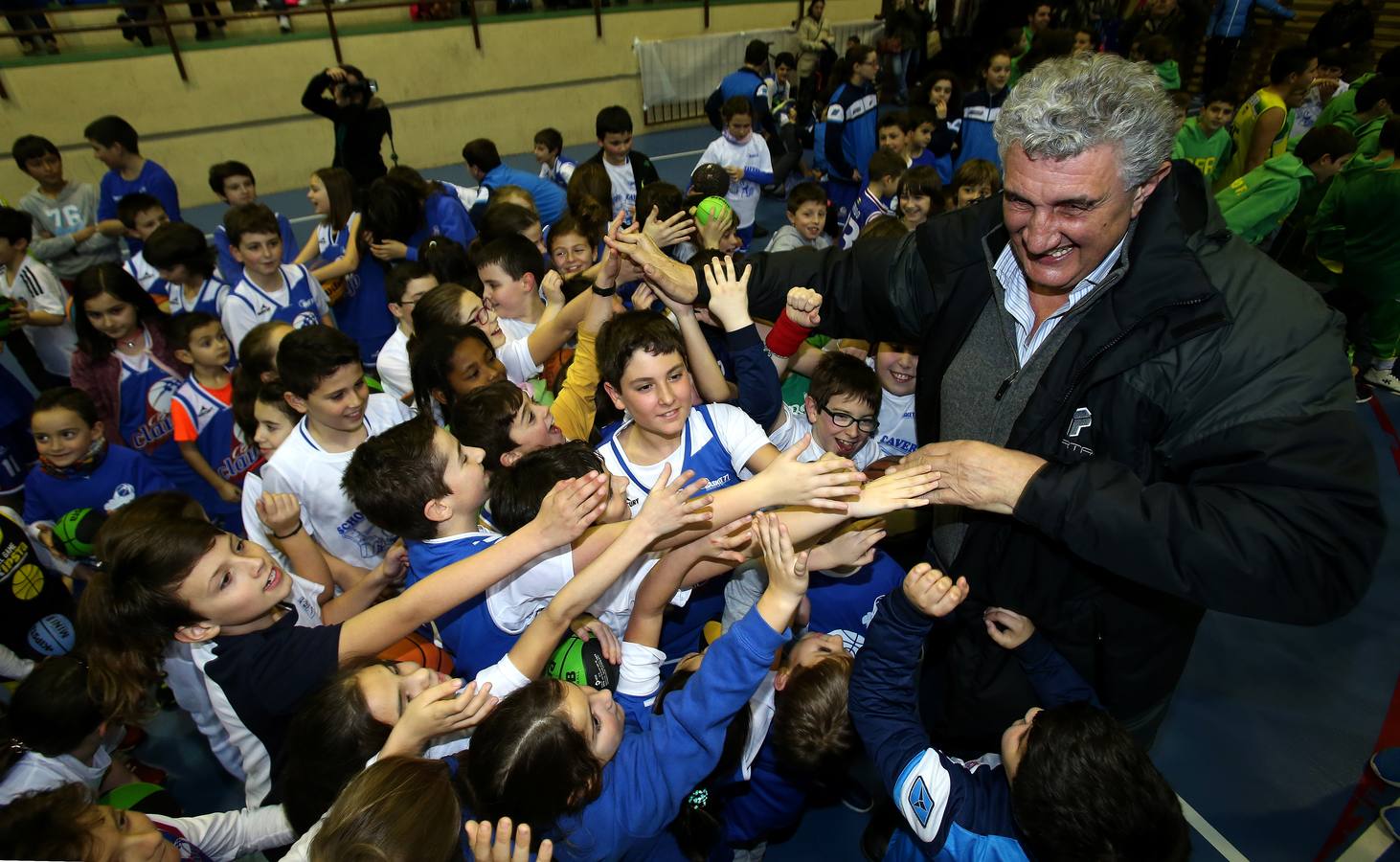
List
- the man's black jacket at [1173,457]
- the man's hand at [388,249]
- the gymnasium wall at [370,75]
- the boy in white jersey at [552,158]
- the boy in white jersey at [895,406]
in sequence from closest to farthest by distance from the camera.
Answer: the man's black jacket at [1173,457], the boy in white jersey at [895,406], the man's hand at [388,249], the boy in white jersey at [552,158], the gymnasium wall at [370,75]

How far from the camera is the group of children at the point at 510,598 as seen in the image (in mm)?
1774

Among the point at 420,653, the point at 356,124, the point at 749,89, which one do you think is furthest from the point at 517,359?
the point at 749,89

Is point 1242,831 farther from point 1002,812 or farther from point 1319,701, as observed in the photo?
point 1002,812

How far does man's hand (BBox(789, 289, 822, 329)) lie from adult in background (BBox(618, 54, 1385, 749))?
30 centimetres

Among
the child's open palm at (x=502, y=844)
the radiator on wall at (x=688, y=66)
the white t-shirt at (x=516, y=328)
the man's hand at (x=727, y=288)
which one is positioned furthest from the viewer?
the radiator on wall at (x=688, y=66)

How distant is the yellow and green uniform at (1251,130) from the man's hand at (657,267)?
6777 millimetres

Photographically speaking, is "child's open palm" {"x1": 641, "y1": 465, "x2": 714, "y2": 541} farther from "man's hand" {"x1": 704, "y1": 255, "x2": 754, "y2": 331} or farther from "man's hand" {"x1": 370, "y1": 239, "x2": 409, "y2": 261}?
"man's hand" {"x1": 370, "y1": 239, "x2": 409, "y2": 261}

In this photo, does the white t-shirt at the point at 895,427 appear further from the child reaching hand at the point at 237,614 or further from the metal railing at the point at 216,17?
the metal railing at the point at 216,17

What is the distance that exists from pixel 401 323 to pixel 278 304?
1.09 meters

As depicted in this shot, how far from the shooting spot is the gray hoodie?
6117 mm

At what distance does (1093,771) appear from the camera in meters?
1.62

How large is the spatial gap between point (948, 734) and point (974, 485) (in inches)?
45.6

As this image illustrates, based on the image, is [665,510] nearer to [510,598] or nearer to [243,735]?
[510,598]

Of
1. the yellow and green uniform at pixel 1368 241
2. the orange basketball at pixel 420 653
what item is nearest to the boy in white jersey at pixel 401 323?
the orange basketball at pixel 420 653
